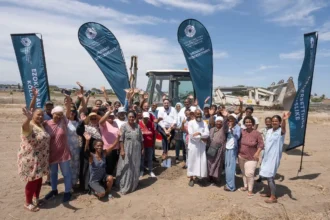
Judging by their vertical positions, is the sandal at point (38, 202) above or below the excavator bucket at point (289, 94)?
below

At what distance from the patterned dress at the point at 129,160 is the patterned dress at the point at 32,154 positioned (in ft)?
4.91

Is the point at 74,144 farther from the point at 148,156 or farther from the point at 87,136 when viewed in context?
the point at 148,156

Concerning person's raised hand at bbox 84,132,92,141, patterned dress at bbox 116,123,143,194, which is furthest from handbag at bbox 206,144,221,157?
person's raised hand at bbox 84,132,92,141

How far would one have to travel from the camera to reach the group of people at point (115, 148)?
437cm

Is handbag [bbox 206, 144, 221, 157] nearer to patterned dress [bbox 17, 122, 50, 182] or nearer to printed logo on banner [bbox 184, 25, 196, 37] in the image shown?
patterned dress [bbox 17, 122, 50, 182]

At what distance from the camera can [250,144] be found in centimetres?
509

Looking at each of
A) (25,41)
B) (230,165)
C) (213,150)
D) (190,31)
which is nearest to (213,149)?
(213,150)

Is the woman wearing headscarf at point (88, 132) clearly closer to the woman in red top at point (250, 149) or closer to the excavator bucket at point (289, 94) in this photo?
the woman in red top at point (250, 149)

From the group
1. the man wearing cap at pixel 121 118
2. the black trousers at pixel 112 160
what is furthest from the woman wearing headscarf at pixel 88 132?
the man wearing cap at pixel 121 118

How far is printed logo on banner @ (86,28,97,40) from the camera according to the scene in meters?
8.06

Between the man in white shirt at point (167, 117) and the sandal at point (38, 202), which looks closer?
the sandal at point (38, 202)

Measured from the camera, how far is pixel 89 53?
8.12m

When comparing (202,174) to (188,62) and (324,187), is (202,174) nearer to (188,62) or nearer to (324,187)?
(324,187)

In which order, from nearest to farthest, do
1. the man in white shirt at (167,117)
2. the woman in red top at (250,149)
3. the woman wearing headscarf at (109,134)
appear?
the woman in red top at (250,149) < the woman wearing headscarf at (109,134) < the man in white shirt at (167,117)
